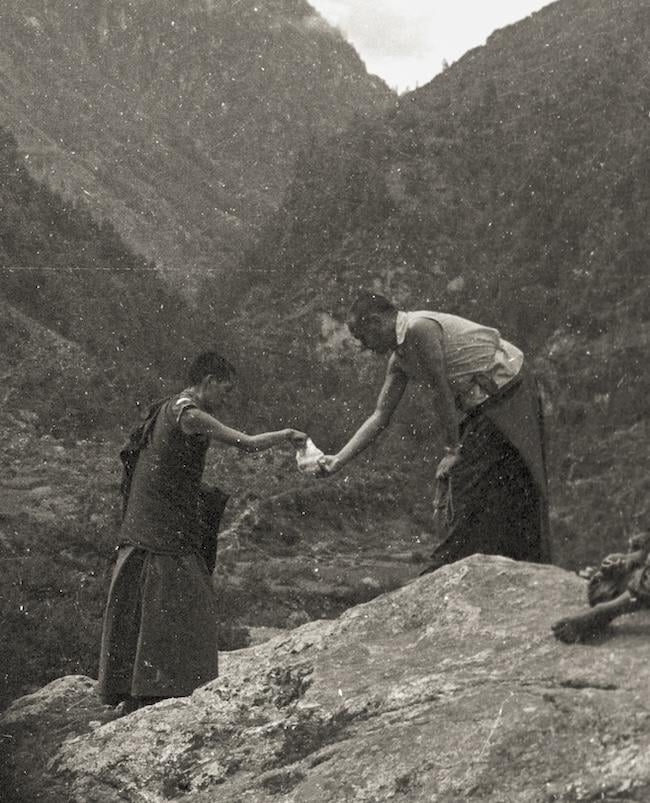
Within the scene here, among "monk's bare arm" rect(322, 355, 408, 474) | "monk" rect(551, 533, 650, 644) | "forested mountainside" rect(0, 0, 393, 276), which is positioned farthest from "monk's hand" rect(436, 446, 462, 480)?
"forested mountainside" rect(0, 0, 393, 276)

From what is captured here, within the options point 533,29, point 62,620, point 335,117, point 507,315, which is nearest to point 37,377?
point 507,315

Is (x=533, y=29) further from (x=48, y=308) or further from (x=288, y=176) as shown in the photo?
(x=48, y=308)

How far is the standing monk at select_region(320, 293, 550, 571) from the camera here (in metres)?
4.41

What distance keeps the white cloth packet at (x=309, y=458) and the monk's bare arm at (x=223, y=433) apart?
7.0 inches

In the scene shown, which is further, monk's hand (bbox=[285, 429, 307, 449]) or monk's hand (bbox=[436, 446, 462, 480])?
monk's hand (bbox=[285, 429, 307, 449])

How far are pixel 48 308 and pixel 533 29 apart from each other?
87.8ft

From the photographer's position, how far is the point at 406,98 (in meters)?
39.9

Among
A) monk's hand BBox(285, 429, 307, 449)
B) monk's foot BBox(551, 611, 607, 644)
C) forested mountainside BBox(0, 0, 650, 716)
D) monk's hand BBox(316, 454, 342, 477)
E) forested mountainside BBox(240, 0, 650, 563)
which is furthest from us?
forested mountainside BBox(240, 0, 650, 563)

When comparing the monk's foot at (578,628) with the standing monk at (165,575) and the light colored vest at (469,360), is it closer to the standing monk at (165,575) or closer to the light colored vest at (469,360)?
the light colored vest at (469,360)

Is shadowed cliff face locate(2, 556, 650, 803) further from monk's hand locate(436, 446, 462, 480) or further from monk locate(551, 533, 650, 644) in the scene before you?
monk's hand locate(436, 446, 462, 480)

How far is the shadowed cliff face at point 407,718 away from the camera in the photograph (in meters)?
3.21

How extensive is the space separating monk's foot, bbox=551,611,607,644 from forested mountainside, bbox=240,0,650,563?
17.5 meters

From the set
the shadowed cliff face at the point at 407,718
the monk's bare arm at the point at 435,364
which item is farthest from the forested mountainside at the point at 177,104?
the monk's bare arm at the point at 435,364

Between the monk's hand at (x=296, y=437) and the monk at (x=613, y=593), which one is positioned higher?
the monk's hand at (x=296, y=437)
